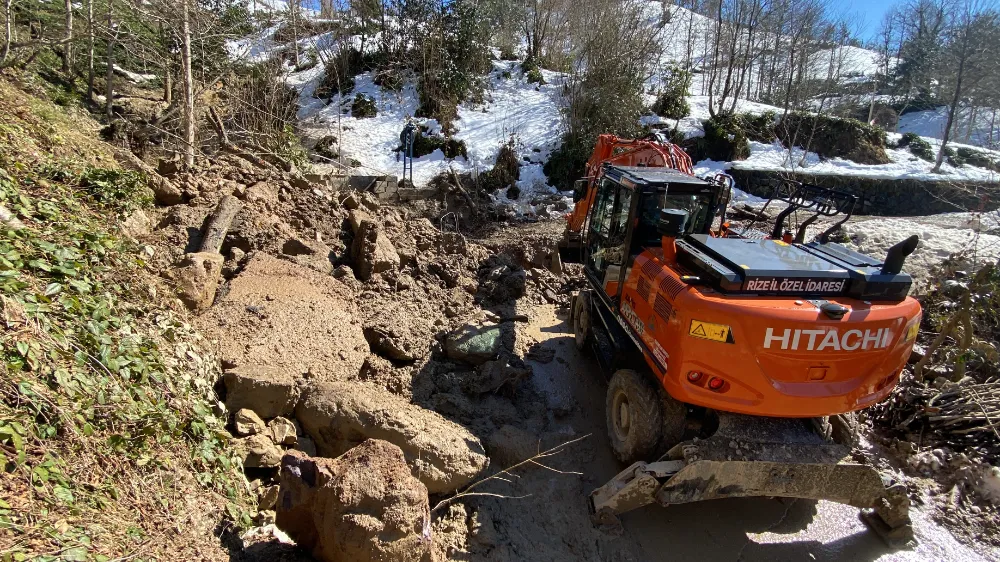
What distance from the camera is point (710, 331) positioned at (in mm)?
3320

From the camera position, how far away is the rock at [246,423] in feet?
12.1

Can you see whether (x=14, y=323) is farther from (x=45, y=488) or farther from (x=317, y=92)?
(x=317, y=92)

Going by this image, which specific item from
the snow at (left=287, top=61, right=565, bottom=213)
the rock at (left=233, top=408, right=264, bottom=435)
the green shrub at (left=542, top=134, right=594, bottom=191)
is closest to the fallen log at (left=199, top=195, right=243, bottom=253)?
the rock at (left=233, top=408, right=264, bottom=435)

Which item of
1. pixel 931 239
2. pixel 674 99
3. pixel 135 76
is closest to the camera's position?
pixel 931 239

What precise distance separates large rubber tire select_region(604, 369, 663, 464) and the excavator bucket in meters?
0.34

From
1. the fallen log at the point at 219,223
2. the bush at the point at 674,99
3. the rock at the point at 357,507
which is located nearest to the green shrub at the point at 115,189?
the fallen log at the point at 219,223

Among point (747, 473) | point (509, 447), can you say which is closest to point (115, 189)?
point (509, 447)

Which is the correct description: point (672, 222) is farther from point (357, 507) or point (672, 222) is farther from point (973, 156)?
point (973, 156)

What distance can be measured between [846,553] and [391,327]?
13.8ft

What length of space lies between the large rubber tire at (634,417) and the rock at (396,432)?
1.10 m

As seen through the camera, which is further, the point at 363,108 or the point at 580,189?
the point at 363,108

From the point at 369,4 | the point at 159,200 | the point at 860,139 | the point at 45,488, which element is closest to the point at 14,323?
the point at 45,488

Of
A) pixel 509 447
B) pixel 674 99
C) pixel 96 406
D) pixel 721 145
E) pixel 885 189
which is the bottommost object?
pixel 509 447

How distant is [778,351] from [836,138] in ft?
58.2
